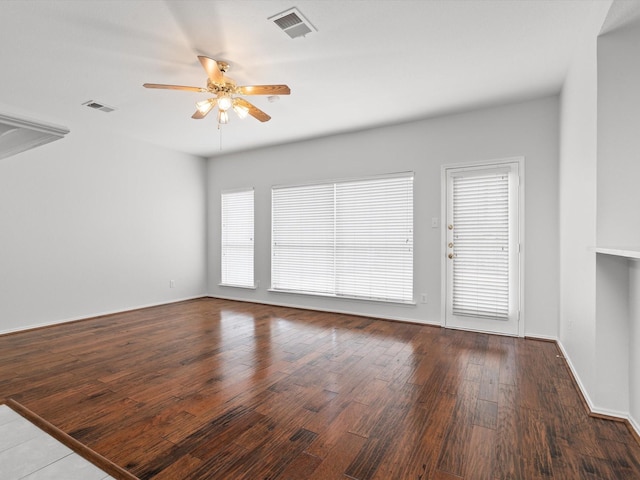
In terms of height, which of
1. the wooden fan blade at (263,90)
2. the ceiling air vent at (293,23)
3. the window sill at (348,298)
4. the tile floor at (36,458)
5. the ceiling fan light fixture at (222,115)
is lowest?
the tile floor at (36,458)

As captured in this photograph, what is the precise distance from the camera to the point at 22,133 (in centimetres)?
97

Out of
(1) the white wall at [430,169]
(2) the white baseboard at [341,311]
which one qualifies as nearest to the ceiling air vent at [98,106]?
(1) the white wall at [430,169]

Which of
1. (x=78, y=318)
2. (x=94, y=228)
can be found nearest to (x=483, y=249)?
(x=94, y=228)

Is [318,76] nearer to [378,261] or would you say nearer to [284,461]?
[378,261]

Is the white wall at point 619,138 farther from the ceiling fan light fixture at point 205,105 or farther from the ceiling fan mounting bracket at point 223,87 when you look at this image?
the ceiling fan light fixture at point 205,105

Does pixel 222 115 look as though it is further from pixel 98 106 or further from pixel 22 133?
pixel 22 133

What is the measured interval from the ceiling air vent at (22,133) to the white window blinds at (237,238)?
16.5 feet

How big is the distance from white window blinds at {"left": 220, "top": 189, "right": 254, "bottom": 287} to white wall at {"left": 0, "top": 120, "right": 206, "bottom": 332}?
56 cm

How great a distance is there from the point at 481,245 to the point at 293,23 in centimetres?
322

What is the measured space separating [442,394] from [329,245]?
10.1 ft

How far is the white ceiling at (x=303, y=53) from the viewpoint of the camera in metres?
2.33

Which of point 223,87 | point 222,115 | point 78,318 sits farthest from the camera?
point 78,318

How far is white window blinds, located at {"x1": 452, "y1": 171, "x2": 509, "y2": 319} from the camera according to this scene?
→ 155 inches

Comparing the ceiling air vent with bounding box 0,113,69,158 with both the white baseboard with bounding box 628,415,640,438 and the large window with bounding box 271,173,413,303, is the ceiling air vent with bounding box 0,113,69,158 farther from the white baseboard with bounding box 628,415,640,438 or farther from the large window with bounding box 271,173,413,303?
the large window with bounding box 271,173,413,303
